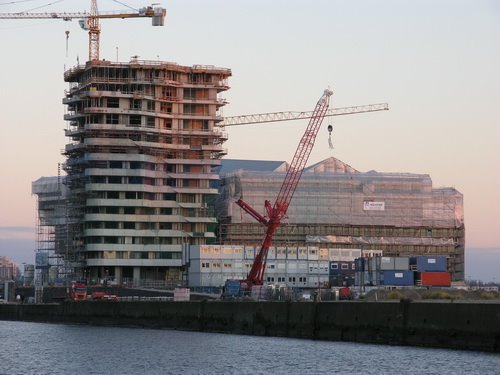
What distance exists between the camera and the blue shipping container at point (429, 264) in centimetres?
19062

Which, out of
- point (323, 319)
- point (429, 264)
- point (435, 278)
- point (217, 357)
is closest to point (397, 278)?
point (435, 278)

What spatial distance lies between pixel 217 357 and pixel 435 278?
92.0 metres

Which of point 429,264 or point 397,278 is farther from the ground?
point 429,264

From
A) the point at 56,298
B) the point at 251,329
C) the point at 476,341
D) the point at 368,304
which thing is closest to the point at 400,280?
the point at 56,298

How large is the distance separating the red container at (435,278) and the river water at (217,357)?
64296 mm

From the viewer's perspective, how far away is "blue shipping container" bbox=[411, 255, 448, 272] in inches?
7505

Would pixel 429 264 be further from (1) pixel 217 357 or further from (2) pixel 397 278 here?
(1) pixel 217 357

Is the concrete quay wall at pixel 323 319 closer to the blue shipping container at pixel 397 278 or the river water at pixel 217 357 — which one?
the river water at pixel 217 357

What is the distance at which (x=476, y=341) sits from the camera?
302 ft

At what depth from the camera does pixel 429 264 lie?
628 feet

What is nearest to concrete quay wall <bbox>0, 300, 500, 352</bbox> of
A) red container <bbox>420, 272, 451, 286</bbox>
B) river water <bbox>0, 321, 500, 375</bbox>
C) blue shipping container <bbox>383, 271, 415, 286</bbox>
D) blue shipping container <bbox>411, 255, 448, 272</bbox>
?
river water <bbox>0, 321, 500, 375</bbox>

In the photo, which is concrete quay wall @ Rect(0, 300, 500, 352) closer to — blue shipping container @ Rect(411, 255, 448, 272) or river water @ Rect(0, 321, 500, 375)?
river water @ Rect(0, 321, 500, 375)

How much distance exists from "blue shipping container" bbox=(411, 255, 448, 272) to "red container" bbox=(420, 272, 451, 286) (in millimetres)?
1308

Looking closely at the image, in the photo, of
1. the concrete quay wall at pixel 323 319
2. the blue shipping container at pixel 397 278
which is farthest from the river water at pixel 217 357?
the blue shipping container at pixel 397 278
